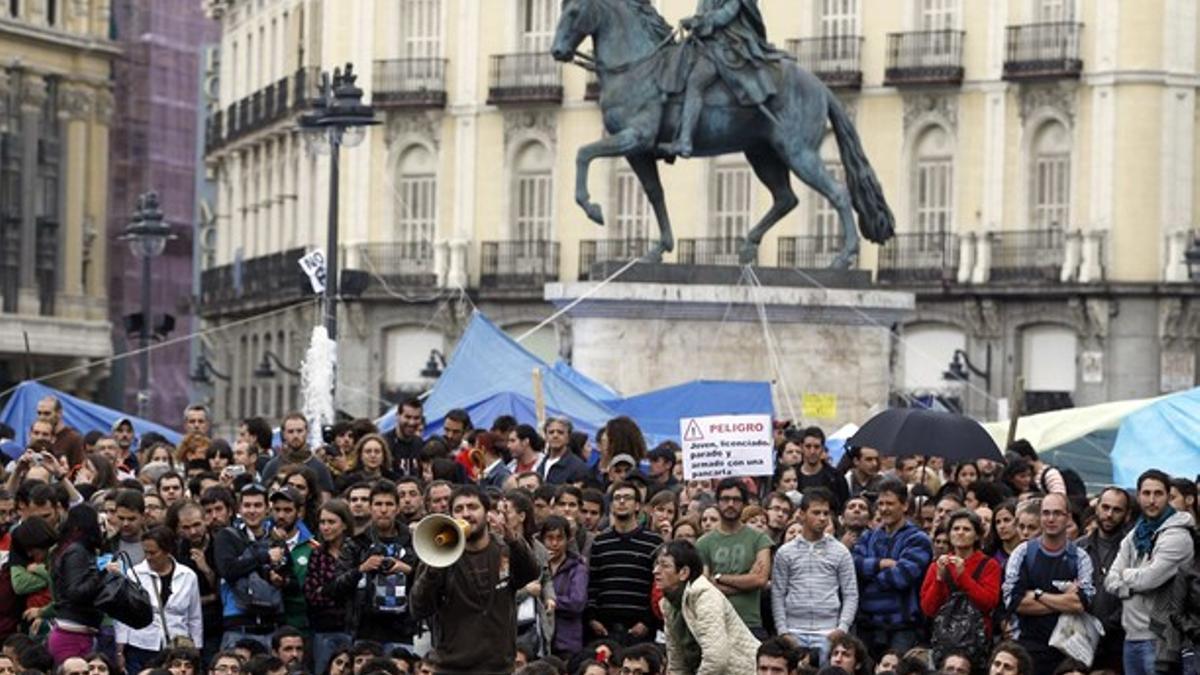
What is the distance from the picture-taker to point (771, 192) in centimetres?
3731

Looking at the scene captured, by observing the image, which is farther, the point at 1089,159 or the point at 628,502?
the point at 1089,159

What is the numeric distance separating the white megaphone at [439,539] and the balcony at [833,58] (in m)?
48.3

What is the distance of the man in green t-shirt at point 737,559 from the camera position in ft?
75.4

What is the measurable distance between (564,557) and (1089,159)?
43058mm

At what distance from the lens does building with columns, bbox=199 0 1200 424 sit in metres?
65.1

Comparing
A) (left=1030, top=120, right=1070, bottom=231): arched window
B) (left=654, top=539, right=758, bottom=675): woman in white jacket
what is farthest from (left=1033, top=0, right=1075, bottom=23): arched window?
(left=654, top=539, right=758, bottom=675): woman in white jacket

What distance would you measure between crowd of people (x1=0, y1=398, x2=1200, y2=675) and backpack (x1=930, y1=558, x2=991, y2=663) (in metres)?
0.02

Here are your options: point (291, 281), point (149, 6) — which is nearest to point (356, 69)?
point (291, 281)

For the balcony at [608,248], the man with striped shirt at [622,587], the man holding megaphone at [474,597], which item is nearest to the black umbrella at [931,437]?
the man with striped shirt at [622,587]

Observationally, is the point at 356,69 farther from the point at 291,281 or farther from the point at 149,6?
the point at 149,6

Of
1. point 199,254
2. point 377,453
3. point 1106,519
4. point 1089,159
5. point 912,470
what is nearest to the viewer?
point 1106,519

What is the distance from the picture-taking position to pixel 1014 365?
6569 cm

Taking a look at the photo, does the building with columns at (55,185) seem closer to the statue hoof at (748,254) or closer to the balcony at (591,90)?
the balcony at (591,90)

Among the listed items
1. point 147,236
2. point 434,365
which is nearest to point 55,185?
point 434,365
